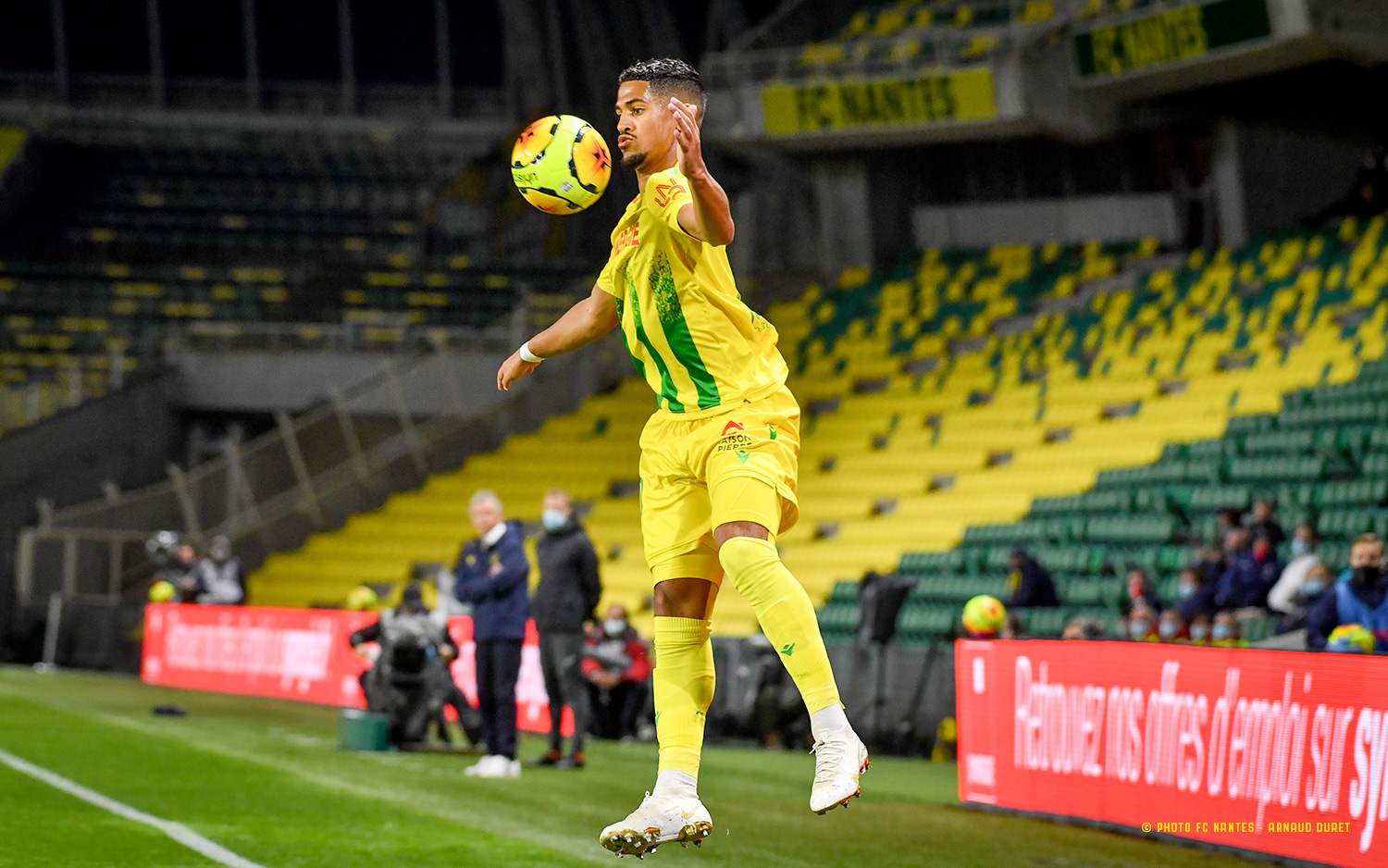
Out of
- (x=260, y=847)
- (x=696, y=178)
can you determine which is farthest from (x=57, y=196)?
(x=696, y=178)

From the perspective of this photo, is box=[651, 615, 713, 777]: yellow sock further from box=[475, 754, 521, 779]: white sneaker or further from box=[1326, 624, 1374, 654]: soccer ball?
box=[475, 754, 521, 779]: white sneaker

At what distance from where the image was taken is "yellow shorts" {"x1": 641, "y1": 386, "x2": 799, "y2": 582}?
4809mm

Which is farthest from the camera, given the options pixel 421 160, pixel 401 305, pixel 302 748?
pixel 421 160

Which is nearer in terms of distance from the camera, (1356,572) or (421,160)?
(1356,572)

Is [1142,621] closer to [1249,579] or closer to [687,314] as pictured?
[1249,579]

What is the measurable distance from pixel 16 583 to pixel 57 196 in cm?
1520

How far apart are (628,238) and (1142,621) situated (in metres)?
8.73

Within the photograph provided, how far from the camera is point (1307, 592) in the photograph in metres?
11.7

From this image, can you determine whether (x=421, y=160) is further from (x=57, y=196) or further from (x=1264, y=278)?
(x=1264, y=278)

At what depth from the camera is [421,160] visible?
3697 cm

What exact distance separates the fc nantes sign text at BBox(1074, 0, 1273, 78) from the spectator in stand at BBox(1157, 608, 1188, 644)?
1025 cm

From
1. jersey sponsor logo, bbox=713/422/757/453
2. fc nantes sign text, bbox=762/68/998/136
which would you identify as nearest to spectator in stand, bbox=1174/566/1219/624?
jersey sponsor logo, bbox=713/422/757/453

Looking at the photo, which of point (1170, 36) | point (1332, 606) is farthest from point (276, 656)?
point (1170, 36)

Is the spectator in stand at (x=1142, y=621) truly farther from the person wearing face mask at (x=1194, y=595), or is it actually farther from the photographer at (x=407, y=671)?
the photographer at (x=407, y=671)
